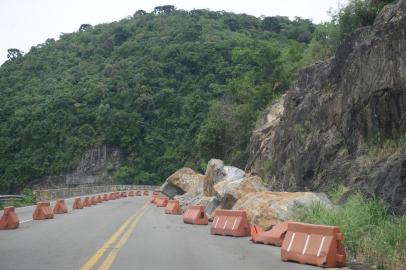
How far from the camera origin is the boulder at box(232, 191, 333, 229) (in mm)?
14883

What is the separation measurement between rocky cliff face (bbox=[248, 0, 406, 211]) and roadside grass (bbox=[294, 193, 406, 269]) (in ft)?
4.29

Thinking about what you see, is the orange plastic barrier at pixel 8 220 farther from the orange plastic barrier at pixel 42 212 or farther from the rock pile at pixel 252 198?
the rock pile at pixel 252 198

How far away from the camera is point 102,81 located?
11606cm

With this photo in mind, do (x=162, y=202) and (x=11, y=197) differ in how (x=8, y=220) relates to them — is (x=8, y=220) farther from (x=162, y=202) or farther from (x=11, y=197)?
(x=162, y=202)

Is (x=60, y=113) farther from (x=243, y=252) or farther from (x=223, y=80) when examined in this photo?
(x=243, y=252)

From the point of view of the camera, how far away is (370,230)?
10805 mm

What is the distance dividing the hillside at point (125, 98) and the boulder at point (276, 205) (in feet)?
206

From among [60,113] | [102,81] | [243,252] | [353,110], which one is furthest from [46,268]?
[102,81]

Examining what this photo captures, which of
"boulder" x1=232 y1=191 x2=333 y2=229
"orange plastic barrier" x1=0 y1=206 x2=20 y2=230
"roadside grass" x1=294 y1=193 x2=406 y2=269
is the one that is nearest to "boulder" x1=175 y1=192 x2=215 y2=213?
"boulder" x1=232 y1=191 x2=333 y2=229

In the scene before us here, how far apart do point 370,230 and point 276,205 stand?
491cm

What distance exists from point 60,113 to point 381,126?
9578cm

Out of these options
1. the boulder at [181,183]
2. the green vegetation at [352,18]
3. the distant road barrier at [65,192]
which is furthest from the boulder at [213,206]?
the boulder at [181,183]

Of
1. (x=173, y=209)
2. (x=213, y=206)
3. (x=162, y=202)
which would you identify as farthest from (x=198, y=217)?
(x=162, y=202)

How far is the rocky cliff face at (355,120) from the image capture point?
15.6 meters
